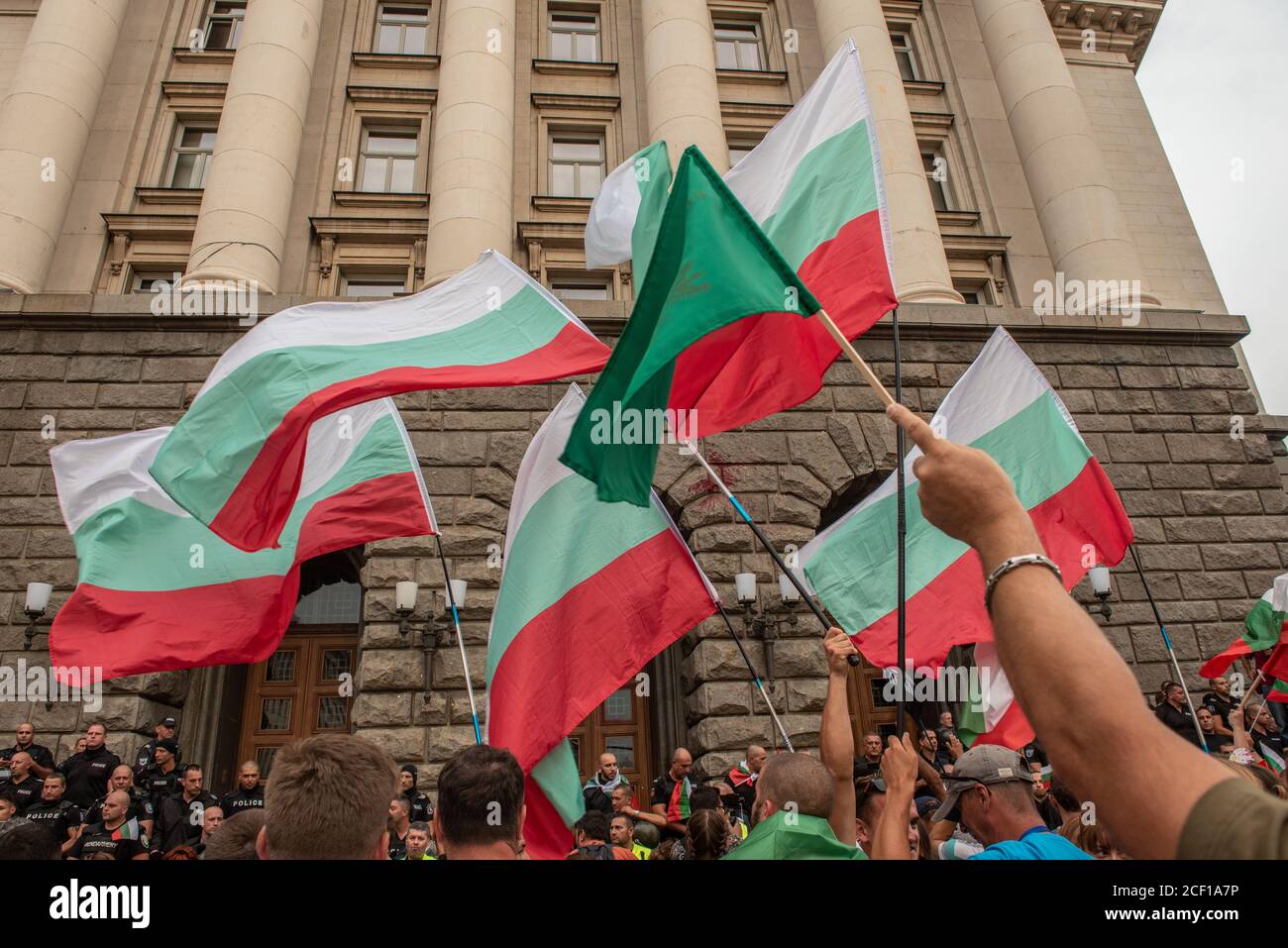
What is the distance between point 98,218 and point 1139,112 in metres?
20.7

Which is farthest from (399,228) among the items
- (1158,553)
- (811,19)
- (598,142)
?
(1158,553)

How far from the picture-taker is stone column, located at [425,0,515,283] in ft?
43.5

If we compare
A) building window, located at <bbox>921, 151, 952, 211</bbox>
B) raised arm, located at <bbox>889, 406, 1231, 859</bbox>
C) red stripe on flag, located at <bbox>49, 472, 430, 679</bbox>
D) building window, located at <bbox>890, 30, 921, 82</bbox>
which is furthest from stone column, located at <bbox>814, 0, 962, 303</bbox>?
raised arm, located at <bbox>889, 406, 1231, 859</bbox>

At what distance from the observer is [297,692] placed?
1214 cm

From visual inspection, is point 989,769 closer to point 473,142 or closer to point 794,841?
point 794,841

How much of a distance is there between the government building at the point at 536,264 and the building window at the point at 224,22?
0.08 metres

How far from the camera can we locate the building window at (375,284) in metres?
14.6

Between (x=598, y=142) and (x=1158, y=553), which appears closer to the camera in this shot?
(x=1158, y=553)

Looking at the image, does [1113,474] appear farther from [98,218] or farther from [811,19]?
[98,218]

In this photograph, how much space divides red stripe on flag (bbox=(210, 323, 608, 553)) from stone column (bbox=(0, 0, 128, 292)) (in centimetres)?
1065

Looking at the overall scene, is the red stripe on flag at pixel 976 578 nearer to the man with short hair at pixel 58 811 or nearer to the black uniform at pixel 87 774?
the man with short hair at pixel 58 811

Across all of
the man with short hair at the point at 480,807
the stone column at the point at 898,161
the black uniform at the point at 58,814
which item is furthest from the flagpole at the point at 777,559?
the stone column at the point at 898,161

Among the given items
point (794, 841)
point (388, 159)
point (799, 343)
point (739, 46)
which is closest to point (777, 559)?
point (799, 343)

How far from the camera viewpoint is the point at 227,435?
477 centimetres
